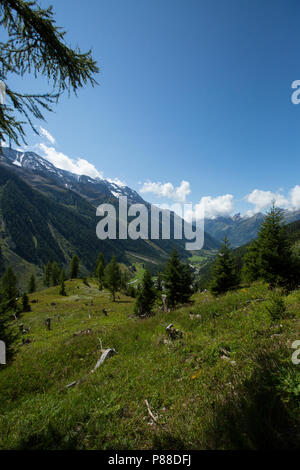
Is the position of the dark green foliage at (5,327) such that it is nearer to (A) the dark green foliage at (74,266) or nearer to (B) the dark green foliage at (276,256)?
(B) the dark green foliage at (276,256)

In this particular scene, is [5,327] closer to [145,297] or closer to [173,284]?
[173,284]

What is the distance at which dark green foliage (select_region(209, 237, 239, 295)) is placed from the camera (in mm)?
24000

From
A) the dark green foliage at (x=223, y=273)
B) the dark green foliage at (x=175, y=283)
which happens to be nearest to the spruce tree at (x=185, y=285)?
the dark green foliage at (x=175, y=283)

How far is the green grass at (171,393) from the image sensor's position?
3275mm

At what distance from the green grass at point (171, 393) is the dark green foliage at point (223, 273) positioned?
14.7 meters

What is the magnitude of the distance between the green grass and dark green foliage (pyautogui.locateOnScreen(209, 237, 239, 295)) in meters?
14.7

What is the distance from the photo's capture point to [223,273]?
24.1 m

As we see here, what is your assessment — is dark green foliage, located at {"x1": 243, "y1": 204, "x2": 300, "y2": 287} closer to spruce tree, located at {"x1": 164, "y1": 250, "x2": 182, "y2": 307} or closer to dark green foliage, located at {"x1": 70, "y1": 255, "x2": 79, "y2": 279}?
spruce tree, located at {"x1": 164, "y1": 250, "x2": 182, "y2": 307}

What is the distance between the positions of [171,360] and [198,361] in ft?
3.79

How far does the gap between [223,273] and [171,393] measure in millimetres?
21089

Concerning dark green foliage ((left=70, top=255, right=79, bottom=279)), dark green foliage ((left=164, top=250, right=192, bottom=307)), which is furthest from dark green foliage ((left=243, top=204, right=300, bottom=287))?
dark green foliage ((left=70, top=255, right=79, bottom=279))

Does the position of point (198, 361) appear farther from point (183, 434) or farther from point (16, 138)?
point (16, 138)

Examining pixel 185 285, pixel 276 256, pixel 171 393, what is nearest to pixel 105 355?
pixel 171 393
